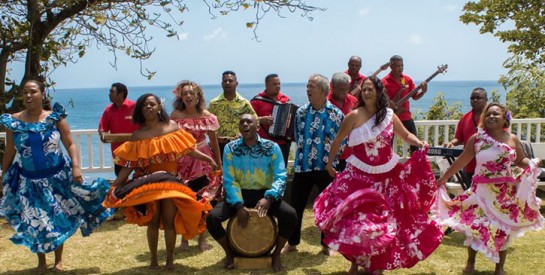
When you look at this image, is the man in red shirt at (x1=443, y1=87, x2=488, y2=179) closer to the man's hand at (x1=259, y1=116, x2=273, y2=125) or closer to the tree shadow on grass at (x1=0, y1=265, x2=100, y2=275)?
the man's hand at (x1=259, y1=116, x2=273, y2=125)

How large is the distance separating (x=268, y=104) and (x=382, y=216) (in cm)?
257

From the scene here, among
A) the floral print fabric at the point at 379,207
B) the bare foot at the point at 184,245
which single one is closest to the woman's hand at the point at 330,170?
the floral print fabric at the point at 379,207

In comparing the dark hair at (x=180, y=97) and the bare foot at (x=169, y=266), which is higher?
the dark hair at (x=180, y=97)

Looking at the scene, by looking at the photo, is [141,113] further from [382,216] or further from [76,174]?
[382,216]

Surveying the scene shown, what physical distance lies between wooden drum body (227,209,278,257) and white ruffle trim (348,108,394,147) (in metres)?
1.09

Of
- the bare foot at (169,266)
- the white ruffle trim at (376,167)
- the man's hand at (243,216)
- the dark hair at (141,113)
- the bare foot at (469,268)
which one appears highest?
the dark hair at (141,113)

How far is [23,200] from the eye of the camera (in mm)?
5566

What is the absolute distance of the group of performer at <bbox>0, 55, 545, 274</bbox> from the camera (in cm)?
535

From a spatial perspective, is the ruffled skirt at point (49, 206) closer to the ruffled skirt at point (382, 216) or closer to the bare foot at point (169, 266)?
the bare foot at point (169, 266)

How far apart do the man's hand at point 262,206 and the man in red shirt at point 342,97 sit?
49.8 inches

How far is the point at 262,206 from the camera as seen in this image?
18.4 ft

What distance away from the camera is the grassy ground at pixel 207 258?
5887 mm

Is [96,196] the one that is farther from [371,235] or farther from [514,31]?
[514,31]

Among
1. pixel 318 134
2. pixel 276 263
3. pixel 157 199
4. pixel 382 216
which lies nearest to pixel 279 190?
pixel 276 263
